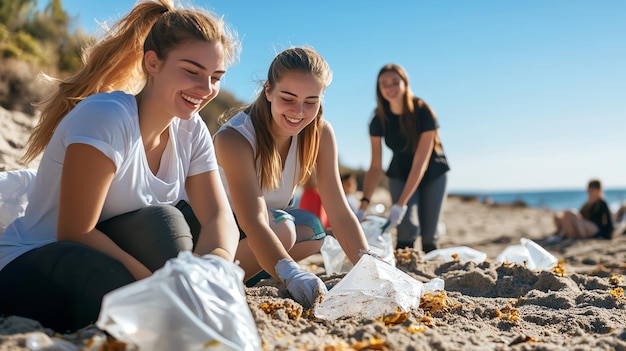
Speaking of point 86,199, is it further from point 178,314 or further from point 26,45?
point 26,45

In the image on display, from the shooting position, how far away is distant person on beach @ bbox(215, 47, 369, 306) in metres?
2.73

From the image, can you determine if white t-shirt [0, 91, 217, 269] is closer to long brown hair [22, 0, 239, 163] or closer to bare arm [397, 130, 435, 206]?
long brown hair [22, 0, 239, 163]

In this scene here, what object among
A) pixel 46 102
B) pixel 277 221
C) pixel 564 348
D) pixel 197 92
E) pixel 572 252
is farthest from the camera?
pixel 572 252

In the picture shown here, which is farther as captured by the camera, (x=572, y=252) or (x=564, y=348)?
(x=572, y=252)

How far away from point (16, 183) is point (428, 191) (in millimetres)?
3331

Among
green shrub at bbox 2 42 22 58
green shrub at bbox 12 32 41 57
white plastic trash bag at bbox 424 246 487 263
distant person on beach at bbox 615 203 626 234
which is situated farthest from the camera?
green shrub at bbox 12 32 41 57

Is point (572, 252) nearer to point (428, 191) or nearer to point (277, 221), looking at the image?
point (428, 191)

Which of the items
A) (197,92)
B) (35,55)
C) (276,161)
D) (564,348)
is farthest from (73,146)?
(35,55)

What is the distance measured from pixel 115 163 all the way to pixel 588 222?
8264mm

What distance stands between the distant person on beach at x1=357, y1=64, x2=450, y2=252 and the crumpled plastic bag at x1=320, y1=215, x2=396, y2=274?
1.59 feet

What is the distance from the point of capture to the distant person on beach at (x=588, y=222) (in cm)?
870

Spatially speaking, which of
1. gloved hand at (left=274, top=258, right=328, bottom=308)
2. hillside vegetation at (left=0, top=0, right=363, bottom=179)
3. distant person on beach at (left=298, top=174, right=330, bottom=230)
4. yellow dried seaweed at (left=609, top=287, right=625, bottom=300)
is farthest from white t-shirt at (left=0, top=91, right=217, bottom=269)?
hillside vegetation at (left=0, top=0, right=363, bottom=179)

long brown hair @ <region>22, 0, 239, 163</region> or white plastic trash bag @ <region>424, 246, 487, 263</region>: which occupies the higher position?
long brown hair @ <region>22, 0, 239, 163</region>

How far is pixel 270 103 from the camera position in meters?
3.14
